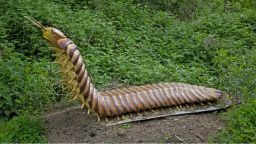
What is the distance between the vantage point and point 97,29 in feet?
26.8

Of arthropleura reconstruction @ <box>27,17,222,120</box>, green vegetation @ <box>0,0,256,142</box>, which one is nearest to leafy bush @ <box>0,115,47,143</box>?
green vegetation @ <box>0,0,256,142</box>

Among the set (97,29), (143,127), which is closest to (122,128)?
(143,127)

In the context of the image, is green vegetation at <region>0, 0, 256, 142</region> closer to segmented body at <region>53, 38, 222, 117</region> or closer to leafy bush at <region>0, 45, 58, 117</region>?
leafy bush at <region>0, 45, 58, 117</region>

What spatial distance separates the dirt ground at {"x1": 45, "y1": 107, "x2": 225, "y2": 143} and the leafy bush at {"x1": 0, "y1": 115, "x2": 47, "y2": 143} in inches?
3.9

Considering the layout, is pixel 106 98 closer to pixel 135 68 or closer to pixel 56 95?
pixel 56 95

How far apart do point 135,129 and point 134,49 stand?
8.95 feet

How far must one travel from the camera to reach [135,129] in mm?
5020

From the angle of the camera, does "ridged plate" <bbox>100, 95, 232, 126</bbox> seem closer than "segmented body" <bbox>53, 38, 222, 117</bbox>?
No

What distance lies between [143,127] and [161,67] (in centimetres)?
181

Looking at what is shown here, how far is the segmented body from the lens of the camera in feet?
16.4

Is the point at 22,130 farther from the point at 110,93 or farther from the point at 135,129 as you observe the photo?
the point at 135,129

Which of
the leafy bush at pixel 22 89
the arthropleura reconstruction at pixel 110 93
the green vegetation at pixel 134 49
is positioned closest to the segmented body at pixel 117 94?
the arthropleura reconstruction at pixel 110 93

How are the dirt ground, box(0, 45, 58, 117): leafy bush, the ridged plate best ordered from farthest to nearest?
box(0, 45, 58, 117): leafy bush < the ridged plate < the dirt ground

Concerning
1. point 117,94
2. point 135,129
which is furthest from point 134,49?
point 135,129
